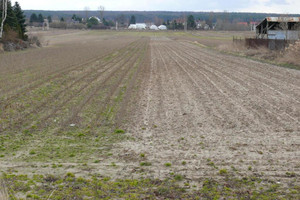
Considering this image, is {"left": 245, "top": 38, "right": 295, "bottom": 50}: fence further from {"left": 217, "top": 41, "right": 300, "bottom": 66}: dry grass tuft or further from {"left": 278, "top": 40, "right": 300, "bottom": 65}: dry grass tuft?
{"left": 278, "top": 40, "right": 300, "bottom": 65}: dry grass tuft

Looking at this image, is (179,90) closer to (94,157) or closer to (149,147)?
(149,147)

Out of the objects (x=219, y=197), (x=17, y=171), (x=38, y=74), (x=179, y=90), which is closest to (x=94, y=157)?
(x=17, y=171)

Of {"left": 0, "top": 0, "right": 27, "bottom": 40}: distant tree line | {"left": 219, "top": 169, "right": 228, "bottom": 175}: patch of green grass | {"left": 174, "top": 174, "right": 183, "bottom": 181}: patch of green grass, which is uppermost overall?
{"left": 0, "top": 0, "right": 27, "bottom": 40}: distant tree line

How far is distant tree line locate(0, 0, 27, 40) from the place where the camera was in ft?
135

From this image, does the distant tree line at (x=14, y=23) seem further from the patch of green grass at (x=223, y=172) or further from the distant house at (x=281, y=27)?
the patch of green grass at (x=223, y=172)

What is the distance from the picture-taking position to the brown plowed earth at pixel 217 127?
7316mm

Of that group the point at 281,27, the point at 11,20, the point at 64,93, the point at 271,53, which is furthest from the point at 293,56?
the point at 11,20

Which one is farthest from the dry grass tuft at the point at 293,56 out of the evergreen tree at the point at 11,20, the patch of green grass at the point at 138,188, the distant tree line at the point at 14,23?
the evergreen tree at the point at 11,20

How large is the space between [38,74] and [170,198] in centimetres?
1619

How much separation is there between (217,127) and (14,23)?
4065cm

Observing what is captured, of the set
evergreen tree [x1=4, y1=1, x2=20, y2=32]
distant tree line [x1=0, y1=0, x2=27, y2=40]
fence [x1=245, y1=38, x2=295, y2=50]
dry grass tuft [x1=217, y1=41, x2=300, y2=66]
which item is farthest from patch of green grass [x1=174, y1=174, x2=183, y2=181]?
evergreen tree [x1=4, y1=1, x2=20, y2=32]

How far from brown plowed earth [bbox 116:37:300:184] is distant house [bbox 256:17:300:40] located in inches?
809

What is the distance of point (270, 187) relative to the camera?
20.2 feet

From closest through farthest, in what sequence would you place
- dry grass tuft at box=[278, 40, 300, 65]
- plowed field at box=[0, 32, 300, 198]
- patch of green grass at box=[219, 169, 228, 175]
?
1. patch of green grass at box=[219, 169, 228, 175]
2. plowed field at box=[0, 32, 300, 198]
3. dry grass tuft at box=[278, 40, 300, 65]
